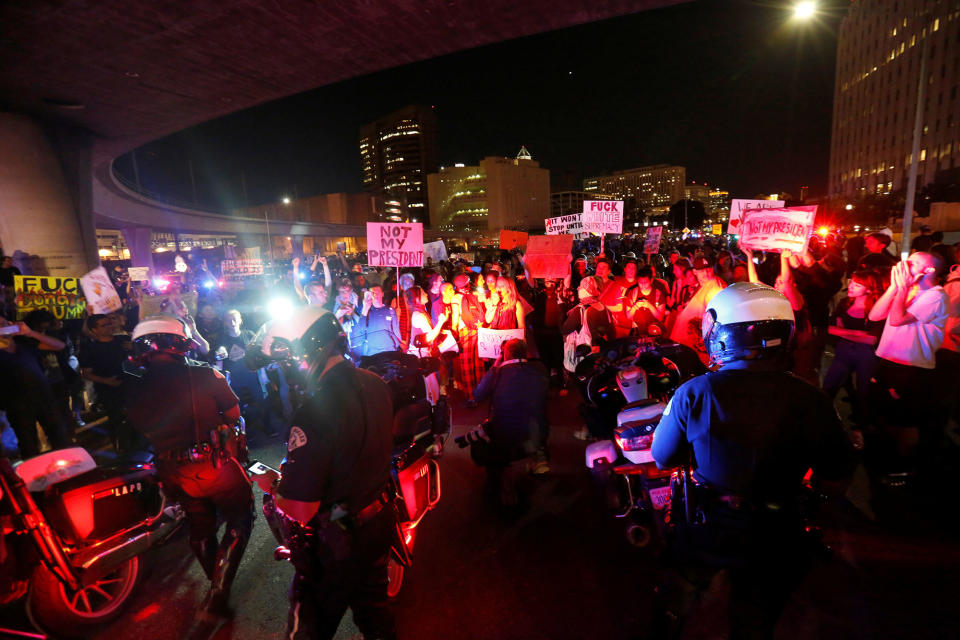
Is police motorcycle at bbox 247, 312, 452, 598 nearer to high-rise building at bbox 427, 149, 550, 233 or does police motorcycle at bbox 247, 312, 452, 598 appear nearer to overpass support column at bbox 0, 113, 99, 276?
overpass support column at bbox 0, 113, 99, 276

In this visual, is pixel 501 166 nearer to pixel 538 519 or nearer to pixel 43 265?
pixel 43 265

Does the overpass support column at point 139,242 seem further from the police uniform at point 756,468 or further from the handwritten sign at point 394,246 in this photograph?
the police uniform at point 756,468

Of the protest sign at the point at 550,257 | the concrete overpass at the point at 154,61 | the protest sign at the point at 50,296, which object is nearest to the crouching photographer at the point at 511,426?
the protest sign at the point at 550,257

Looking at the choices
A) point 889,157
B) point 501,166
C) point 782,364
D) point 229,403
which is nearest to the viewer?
point 782,364

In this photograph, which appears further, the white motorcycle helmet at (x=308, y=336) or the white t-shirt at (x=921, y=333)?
the white t-shirt at (x=921, y=333)

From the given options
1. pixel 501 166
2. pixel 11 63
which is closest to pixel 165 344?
pixel 11 63

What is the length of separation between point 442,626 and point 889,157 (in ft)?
310

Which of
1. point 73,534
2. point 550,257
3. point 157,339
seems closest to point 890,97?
point 550,257

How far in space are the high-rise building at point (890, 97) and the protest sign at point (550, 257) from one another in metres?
64.5

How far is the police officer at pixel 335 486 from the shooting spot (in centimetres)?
217

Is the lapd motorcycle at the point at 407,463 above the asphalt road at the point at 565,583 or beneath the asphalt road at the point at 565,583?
above

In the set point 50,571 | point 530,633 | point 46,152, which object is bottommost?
point 530,633

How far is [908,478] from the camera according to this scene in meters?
4.50

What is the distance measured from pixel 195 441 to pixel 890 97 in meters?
97.6
